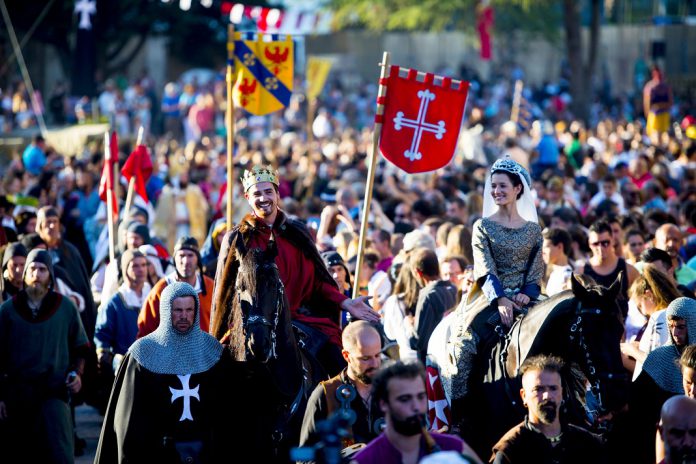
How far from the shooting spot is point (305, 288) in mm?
8695

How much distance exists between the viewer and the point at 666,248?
12.0 meters

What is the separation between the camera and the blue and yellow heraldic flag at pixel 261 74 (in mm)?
13930

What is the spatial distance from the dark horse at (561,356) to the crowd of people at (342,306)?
0.30ft

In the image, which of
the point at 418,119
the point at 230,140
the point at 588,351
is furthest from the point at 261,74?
the point at 588,351

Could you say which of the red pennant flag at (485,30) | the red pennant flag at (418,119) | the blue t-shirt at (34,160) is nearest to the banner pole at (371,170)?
the red pennant flag at (418,119)

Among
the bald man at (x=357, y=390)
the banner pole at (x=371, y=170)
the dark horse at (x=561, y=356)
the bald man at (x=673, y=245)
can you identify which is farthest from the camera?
the bald man at (x=673, y=245)

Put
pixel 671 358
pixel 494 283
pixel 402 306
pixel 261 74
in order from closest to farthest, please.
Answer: pixel 671 358, pixel 494 283, pixel 402 306, pixel 261 74

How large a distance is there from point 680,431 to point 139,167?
961cm

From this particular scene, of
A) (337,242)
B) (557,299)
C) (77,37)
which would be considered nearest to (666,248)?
(337,242)

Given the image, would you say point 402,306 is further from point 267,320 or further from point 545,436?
point 545,436

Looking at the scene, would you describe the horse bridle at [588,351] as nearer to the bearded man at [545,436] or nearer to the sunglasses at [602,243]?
the bearded man at [545,436]

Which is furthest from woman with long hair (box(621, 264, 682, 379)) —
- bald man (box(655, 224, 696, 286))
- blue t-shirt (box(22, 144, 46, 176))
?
blue t-shirt (box(22, 144, 46, 176))

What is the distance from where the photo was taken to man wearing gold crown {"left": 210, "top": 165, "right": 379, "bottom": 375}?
8.34 metres

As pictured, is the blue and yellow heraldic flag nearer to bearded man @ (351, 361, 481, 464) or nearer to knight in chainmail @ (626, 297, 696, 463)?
knight in chainmail @ (626, 297, 696, 463)
